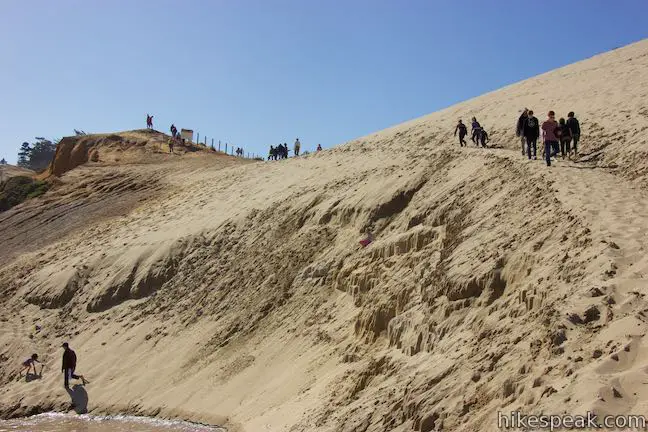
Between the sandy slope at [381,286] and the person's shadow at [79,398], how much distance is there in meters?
0.22

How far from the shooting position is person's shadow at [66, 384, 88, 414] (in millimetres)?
14383

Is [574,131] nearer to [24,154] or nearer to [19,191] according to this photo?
[19,191]

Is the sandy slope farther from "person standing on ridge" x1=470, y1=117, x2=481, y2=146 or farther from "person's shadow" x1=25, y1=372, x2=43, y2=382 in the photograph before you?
"person standing on ridge" x1=470, y1=117, x2=481, y2=146

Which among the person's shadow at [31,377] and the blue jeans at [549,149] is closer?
the blue jeans at [549,149]

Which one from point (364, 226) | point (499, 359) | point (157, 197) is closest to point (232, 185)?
point (157, 197)

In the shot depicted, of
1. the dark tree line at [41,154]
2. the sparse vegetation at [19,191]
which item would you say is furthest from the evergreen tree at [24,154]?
the sparse vegetation at [19,191]

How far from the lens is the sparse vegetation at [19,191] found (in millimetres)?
34969

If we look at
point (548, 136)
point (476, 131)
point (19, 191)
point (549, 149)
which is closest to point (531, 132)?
point (548, 136)

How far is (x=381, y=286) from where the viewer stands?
12492mm

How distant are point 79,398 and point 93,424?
5.40 ft

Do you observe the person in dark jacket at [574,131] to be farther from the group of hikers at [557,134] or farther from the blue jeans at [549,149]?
the blue jeans at [549,149]

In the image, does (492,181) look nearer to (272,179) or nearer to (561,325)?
(561,325)

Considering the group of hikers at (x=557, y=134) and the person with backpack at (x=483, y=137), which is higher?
the person with backpack at (x=483, y=137)

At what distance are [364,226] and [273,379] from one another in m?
4.59
